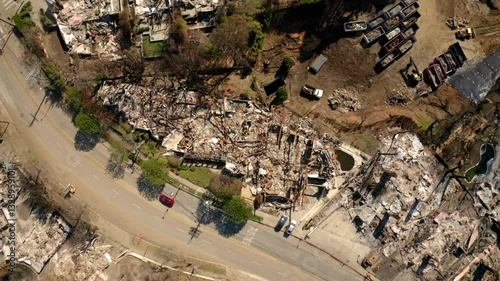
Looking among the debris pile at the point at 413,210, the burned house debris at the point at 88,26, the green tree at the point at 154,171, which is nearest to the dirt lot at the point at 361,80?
the debris pile at the point at 413,210

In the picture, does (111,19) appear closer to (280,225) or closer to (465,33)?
(280,225)

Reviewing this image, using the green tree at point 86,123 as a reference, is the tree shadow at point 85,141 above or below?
below

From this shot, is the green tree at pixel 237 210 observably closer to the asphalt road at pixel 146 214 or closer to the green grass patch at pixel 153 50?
the asphalt road at pixel 146 214

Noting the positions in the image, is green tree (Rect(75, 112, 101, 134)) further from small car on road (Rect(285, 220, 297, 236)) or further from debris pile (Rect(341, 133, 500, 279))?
debris pile (Rect(341, 133, 500, 279))

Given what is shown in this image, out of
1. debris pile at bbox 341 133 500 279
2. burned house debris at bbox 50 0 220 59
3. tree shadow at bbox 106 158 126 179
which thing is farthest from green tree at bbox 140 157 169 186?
debris pile at bbox 341 133 500 279

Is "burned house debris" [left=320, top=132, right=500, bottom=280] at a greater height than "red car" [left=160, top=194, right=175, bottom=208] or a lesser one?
lesser

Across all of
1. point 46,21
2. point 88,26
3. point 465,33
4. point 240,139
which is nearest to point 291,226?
point 240,139
